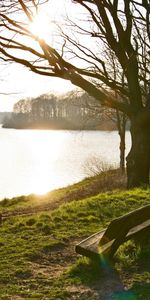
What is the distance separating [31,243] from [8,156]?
40914 millimetres

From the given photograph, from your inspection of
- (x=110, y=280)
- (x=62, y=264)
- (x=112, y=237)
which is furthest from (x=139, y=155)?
(x=110, y=280)

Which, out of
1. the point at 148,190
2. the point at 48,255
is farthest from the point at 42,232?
the point at 148,190

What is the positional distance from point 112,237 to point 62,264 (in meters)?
0.88

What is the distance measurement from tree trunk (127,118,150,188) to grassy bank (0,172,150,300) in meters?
3.98

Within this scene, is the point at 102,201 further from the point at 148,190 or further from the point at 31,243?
the point at 31,243

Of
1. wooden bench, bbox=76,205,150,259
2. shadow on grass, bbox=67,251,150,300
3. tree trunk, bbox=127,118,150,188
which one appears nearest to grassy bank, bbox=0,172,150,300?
shadow on grass, bbox=67,251,150,300

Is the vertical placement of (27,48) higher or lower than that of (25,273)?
higher

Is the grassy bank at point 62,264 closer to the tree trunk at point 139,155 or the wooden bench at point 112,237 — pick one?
the wooden bench at point 112,237

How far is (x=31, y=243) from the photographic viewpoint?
682cm

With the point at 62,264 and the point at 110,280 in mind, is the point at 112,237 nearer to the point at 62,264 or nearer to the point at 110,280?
the point at 110,280

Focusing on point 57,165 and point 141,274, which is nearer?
point 141,274

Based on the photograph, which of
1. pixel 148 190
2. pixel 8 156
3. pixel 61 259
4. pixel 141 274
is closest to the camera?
pixel 141 274

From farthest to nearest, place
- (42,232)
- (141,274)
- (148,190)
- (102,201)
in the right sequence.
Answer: (148,190)
(102,201)
(42,232)
(141,274)

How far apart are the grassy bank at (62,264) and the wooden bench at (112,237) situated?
0.19 meters
